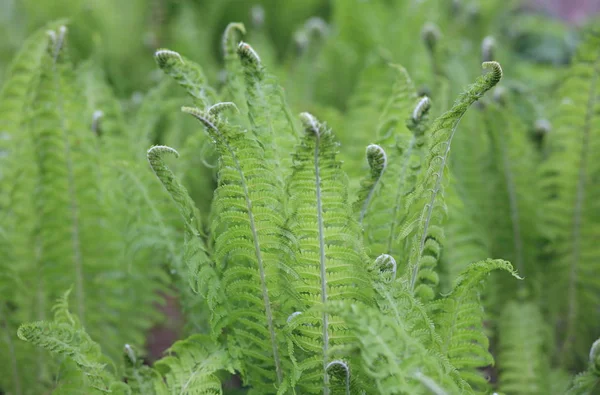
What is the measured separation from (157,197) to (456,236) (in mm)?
726

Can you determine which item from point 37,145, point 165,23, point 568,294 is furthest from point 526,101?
point 165,23

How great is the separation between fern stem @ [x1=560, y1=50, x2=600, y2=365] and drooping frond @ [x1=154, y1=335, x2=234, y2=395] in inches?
40.4

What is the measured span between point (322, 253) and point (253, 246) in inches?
4.9

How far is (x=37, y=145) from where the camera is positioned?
1.46 meters

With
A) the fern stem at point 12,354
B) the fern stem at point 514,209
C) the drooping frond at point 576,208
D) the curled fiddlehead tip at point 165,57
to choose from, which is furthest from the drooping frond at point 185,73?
the drooping frond at point 576,208

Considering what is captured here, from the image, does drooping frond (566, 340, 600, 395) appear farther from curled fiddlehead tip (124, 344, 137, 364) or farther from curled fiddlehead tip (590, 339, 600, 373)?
curled fiddlehead tip (124, 344, 137, 364)

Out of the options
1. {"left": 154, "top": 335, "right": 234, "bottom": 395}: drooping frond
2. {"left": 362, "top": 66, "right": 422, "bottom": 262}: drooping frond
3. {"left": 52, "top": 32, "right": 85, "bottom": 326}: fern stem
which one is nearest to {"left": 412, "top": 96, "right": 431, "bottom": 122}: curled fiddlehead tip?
{"left": 362, "top": 66, "right": 422, "bottom": 262}: drooping frond

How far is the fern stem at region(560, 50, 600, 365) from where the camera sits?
60.8 inches

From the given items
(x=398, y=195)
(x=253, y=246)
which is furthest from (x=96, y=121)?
(x=398, y=195)

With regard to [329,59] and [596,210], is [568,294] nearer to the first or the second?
[596,210]

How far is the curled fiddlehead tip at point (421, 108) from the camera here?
110 centimetres

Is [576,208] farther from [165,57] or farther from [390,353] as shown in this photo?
[165,57]

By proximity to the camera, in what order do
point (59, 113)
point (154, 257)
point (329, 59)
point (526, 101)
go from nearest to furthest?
point (59, 113), point (154, 257), point (526, 101), point (329, 59)

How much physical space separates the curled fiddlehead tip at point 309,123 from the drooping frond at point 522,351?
0.83m
